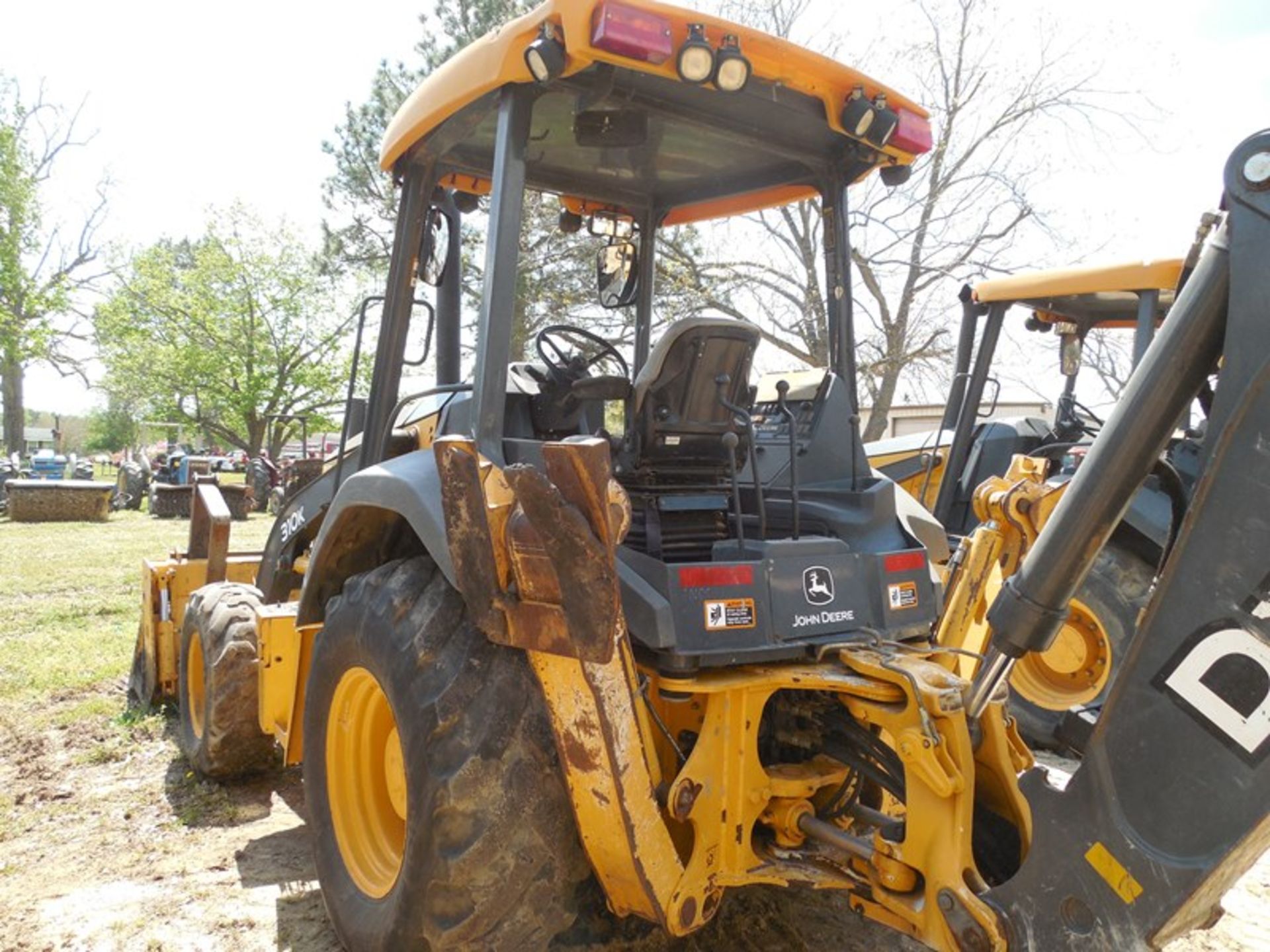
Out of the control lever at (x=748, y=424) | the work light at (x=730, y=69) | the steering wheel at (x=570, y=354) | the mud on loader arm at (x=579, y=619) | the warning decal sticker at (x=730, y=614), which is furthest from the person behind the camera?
the steering wheel at (x=570, y=354)

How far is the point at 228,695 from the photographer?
4.10 m

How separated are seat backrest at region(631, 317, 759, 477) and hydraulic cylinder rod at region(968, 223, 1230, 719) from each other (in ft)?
3.67

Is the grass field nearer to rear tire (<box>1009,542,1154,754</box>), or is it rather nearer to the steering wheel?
rear tire (<box>1009,542,1154,754</box>)

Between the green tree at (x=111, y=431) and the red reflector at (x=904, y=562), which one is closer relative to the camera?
the red reflector at (x=904, y=562)

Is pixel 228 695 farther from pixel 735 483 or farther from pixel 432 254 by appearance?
pixel 735 483

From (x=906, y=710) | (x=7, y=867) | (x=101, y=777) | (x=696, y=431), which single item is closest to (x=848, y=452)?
(x=696, y=431)

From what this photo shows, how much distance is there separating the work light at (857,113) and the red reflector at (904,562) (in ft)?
3.98

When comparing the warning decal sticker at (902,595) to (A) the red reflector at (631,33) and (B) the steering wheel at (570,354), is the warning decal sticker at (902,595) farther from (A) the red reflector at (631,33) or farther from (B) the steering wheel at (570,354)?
(A) the red reflector at (631,33)

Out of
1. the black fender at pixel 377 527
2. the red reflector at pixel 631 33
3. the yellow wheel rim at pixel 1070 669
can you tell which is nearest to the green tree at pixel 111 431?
the yellow wheel rim at pixel 1070 669

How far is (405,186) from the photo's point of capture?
3.43 meters

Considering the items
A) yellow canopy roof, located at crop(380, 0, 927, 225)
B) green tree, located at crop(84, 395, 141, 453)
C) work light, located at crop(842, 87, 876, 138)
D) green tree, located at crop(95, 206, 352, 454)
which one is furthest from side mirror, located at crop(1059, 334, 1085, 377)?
green tree, located at crop(84, 395, 141, 453)

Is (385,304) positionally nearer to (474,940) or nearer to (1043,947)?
(474,940)

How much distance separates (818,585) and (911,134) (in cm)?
146

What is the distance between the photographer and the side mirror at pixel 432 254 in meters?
3.46
